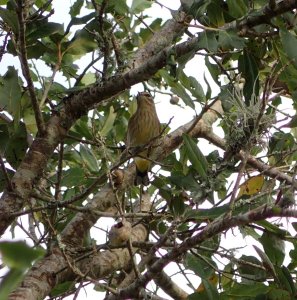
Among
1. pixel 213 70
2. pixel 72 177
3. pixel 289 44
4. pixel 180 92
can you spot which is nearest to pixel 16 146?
pixel 72 177

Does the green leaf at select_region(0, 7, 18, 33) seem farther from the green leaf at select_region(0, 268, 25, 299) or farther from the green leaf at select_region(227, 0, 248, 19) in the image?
the green leaf at select_region(0, 268, 25, 299)

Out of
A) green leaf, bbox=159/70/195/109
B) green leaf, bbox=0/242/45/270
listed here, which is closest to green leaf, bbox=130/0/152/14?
green leaf, bbox=159/70/195/109

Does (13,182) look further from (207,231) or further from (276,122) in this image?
(276,122)

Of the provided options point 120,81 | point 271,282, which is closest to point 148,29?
point 120,81

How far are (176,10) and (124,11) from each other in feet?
1.33

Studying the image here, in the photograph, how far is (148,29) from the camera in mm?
3490

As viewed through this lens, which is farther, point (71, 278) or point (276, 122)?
point (71, 278)

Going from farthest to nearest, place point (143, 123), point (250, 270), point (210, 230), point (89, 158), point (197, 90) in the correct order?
point (143, 123)
point (89, 158)
point (197, 90)
point (250, 270)
point (210, 230)

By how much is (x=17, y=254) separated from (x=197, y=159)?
1.90 meters

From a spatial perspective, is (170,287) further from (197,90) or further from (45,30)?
(45,30)

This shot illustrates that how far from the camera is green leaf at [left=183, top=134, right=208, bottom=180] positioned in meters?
2.19

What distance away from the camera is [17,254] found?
34 centimetres

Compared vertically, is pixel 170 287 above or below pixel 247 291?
above

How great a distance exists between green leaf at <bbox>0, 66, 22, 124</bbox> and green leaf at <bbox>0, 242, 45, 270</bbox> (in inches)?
77.7
